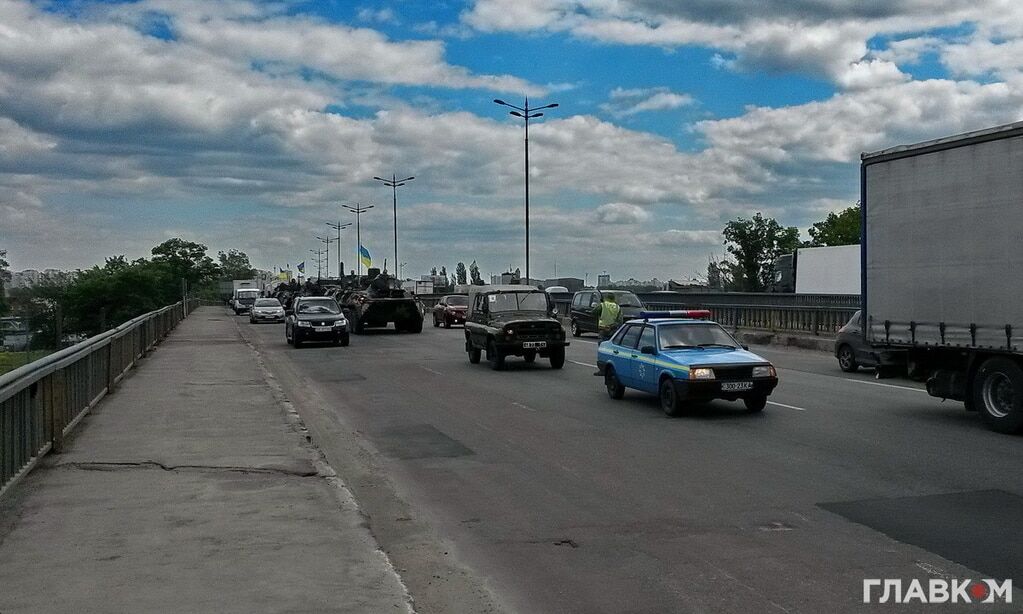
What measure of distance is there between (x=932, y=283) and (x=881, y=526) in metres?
7.02

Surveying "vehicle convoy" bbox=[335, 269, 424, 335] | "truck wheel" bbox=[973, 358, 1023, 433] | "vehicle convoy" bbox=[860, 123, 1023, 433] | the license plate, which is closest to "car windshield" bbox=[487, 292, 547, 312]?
"vehicle convoy" bbox=[860, 123, 1023, 433]

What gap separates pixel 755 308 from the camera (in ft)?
113

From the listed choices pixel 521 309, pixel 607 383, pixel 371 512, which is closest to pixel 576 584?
pixel 371 512

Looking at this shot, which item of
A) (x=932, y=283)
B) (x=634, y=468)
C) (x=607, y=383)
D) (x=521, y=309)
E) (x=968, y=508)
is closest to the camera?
(x=968, y=508)

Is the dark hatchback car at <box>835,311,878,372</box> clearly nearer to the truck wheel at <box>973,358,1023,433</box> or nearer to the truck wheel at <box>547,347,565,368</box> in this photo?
the truck wheel at <box>547,347,565,368</box>

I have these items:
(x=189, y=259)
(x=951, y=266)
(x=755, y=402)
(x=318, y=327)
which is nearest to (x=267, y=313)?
(x=318, y=327)

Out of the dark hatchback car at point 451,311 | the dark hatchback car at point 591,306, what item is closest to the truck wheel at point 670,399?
the dark hatchback car at point 591,306

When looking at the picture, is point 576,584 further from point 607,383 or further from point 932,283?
point 607,383

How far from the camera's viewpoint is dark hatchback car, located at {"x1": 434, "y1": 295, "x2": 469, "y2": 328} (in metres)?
46.8

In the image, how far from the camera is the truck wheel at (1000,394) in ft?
39.7

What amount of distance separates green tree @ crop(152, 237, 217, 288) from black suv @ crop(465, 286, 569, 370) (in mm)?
161624

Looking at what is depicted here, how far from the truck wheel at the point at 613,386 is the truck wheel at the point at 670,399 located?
1868 mm

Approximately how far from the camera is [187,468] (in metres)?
9.59

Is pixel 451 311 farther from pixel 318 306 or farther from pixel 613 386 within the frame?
pixel 613 386
